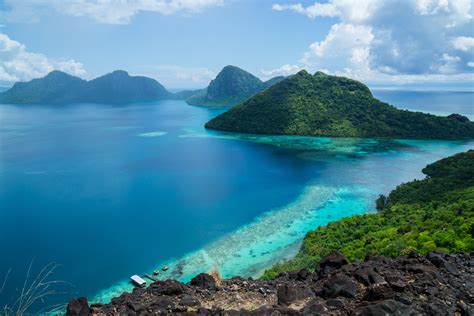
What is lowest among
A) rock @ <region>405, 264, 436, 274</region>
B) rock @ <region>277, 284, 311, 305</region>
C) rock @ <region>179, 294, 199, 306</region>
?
rock @ <region>179, 294, 199, 306</region>

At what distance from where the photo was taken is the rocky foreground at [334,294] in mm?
8328

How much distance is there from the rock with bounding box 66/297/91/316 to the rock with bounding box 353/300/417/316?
22.3 feet

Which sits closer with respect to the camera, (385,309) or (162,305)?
(385,309)

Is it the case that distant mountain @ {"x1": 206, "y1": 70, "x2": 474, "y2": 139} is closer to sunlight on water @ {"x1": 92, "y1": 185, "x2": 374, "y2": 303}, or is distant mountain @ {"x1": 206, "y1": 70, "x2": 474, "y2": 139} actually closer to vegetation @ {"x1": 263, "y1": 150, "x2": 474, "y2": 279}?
sunlight on water @ {"x1": 92, "y1": 185, "x2": 374, "y2": 303}

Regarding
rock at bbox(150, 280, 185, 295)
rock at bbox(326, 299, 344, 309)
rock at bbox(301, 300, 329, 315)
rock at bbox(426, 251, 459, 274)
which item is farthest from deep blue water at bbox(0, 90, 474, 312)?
rock at bbox(426, 251, 459, 274)

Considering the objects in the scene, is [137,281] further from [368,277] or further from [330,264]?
[368,277]

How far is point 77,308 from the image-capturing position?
29.7 ft

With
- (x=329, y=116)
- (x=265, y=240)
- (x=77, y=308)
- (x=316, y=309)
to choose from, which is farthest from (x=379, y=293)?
(x=329, y=116)

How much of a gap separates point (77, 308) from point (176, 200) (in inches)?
1303

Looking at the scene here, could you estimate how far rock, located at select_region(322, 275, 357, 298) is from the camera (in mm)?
9234

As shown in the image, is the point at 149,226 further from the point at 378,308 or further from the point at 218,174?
the point at 378,308

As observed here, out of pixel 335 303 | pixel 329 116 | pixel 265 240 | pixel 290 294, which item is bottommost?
pixel 265 240

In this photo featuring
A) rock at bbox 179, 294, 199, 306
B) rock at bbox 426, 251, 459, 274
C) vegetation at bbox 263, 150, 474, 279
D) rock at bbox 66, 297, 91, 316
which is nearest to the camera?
rock at bbox 66, 297, 91, 316

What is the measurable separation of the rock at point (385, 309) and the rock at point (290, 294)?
87.0 inches
